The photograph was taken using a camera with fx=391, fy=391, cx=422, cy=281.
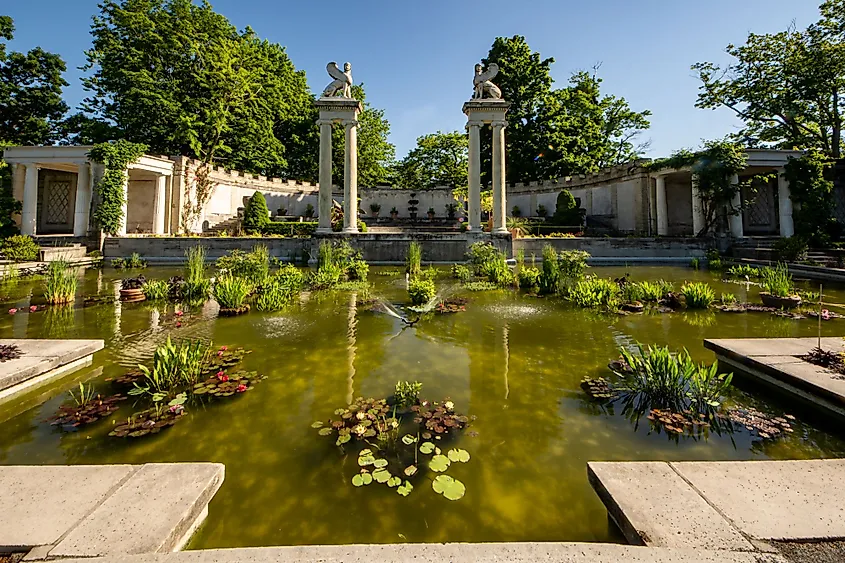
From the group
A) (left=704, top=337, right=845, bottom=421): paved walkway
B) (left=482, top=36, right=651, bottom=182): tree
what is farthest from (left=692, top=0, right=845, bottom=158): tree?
(left=704, top=337, right=845, bottom=421): paved walkway

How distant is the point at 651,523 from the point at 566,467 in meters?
0.85

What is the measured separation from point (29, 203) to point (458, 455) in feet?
83.5

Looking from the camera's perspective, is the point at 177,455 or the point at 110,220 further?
the point at 110,220

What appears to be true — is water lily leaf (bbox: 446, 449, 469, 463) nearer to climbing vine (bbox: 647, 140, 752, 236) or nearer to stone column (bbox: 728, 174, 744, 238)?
climbing vine (bbox: 647, 140, 752, 236)

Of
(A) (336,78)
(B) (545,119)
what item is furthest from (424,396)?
(B) (545,119)

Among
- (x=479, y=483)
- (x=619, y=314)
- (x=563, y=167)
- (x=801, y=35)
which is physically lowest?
(x=479, y=483)

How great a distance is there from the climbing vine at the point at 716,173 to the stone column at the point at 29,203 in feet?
104

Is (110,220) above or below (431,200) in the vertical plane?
below

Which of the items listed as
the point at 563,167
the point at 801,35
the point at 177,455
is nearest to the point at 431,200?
the point at 563,167

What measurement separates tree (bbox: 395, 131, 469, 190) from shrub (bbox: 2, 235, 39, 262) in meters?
26.6

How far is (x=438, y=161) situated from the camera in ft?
122

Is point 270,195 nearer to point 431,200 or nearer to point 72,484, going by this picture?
point 431,200

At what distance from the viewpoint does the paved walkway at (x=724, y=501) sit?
165 centimetres

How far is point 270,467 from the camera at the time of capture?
8.43 feet
